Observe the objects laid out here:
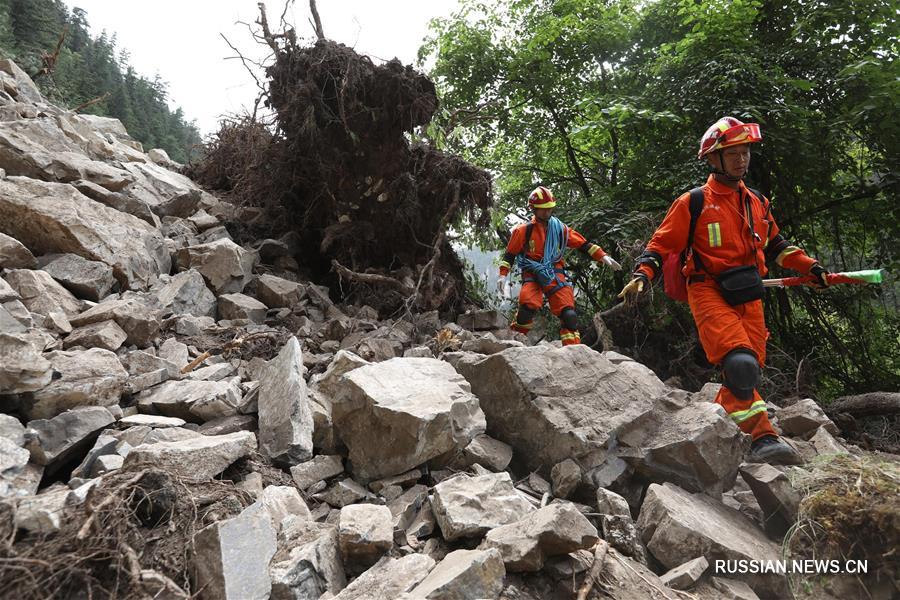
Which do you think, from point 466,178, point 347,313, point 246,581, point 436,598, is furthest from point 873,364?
point 246,581

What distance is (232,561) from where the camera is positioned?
1.77m

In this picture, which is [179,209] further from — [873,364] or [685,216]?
[873,364]

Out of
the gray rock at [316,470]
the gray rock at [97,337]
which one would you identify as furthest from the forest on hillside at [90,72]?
the gray rock at [316,470]

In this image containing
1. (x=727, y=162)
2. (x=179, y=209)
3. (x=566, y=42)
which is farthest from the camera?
(x=566, y=42)

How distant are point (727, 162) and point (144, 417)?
421 centimetres

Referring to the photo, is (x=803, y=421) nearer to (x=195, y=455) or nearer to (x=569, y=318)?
(x=569, y=318)

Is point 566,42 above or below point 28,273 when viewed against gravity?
above

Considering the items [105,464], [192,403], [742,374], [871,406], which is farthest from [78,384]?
[871,406]

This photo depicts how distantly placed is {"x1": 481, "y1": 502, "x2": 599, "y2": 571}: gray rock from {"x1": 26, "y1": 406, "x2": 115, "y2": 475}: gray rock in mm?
2110

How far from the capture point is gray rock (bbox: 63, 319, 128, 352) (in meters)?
3.65

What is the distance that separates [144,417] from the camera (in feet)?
9.62

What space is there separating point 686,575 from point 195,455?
7.39ft

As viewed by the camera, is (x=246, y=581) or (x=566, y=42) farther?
(x=566, y=42)

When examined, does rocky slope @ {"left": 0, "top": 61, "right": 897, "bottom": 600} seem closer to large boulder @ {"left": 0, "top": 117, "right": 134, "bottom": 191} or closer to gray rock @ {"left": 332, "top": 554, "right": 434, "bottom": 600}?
gray rock @ {"left": 332, "top": 554, "right": 434, "bottom": 600}
